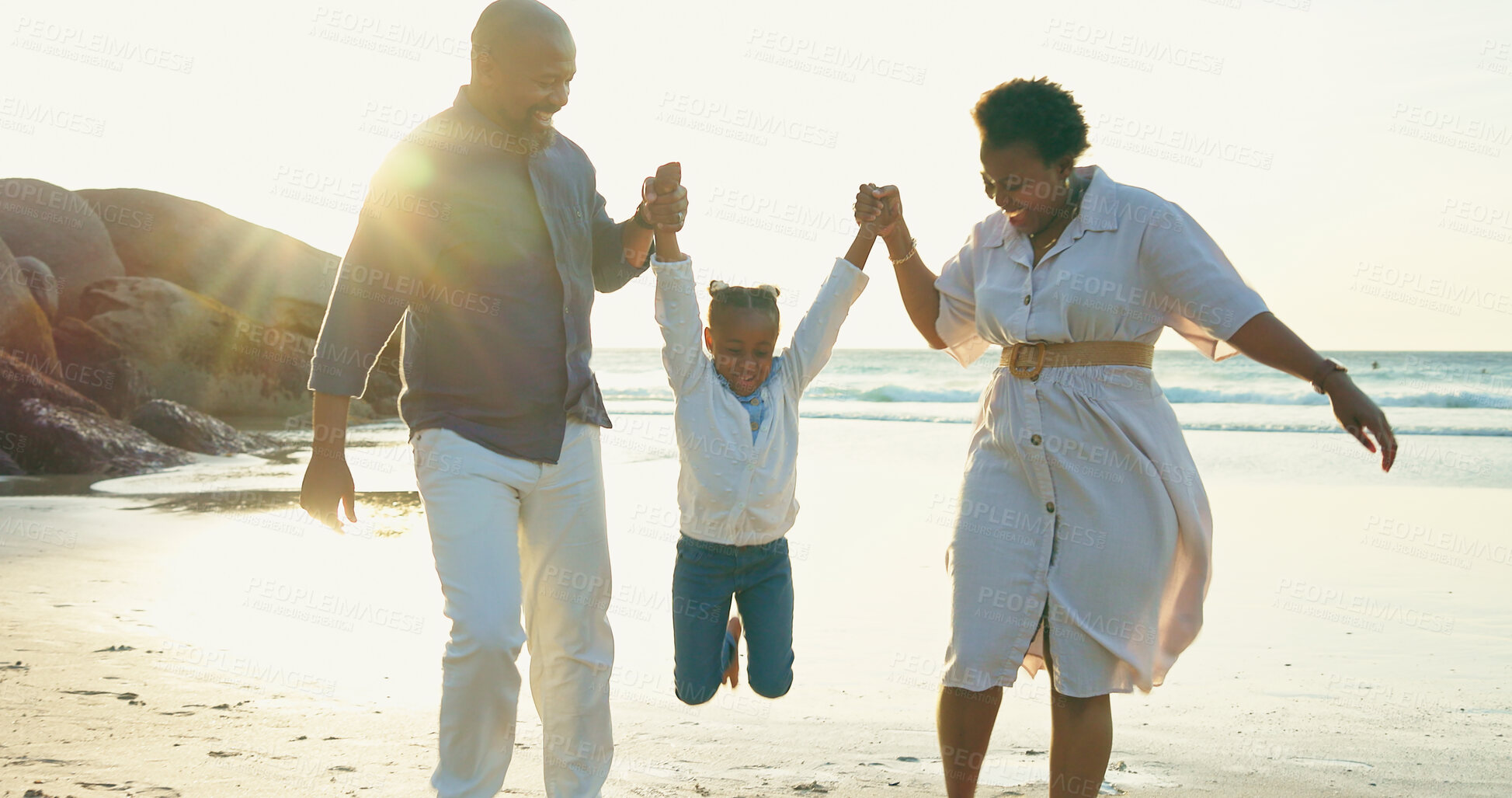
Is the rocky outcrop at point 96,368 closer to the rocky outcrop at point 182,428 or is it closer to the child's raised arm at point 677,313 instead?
the rocky outcrop at point 182,428

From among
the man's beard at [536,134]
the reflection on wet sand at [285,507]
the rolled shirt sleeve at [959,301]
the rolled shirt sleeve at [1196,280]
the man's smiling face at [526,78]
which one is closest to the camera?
the rolled shirt sleeve at [1196,280]

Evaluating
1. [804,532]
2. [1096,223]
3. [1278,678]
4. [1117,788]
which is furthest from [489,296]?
[804,532]

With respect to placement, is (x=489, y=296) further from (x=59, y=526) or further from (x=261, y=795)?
(x=59, y=526)

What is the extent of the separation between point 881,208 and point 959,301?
0.36 m

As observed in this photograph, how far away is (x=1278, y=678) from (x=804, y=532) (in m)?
3.63

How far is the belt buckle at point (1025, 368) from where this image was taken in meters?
2.92

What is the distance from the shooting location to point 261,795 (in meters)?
3.24

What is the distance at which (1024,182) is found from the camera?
113 inches

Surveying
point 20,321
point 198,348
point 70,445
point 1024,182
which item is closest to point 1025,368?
point 1024,182

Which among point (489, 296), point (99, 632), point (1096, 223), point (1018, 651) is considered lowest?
point (99, 632)

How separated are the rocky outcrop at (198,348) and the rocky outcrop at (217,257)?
0.86 metres

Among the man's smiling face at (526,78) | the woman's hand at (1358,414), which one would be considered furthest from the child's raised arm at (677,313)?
the woman's hand at (1358,414)

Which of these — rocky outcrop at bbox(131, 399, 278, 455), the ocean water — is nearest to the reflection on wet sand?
rocky outcrop at bbox(131, 399, 278, 455)

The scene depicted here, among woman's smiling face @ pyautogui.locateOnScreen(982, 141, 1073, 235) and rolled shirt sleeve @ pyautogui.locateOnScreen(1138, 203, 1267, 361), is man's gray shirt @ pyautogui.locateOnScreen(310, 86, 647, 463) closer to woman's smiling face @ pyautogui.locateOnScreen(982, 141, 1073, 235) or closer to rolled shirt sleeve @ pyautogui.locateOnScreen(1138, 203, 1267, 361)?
woman's smiling face @ pyautogui.locateOnScreen(982, 141, 1073, 235)
